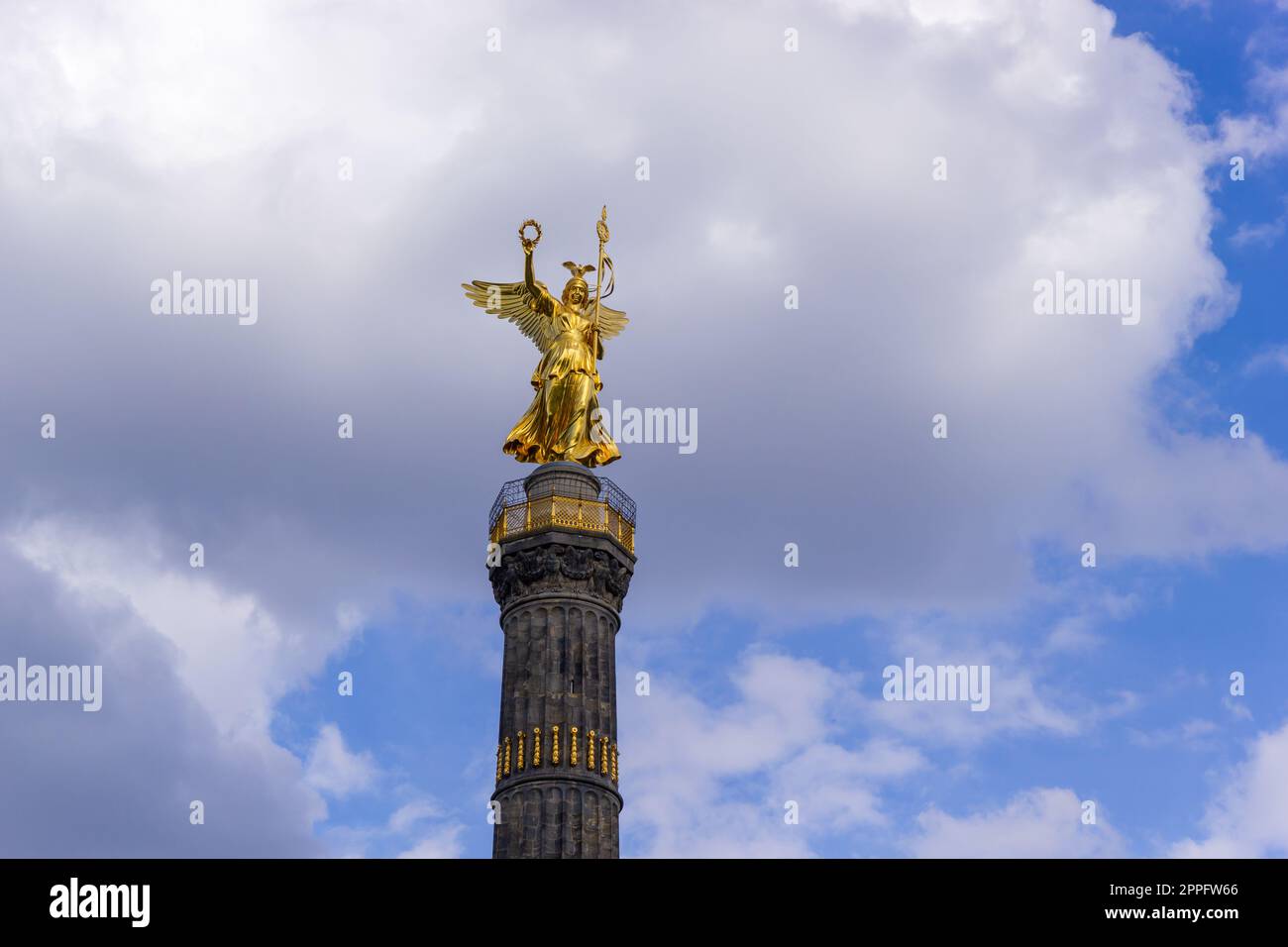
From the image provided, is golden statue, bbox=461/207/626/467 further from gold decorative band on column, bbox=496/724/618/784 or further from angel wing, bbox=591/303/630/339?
gold decorative band on column, bbox=496/724/618/784

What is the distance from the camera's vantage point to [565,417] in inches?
2601

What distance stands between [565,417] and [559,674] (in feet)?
32.8

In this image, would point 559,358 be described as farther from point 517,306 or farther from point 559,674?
point 559,674

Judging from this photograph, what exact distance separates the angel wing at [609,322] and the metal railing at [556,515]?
22.7ft

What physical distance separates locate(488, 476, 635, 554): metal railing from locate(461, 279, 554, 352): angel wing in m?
6.33

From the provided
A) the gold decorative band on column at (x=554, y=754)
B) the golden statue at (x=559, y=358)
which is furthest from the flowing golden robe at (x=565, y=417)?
the gold decorative band on column at (x=554, y=754)

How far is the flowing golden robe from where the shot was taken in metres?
65.8

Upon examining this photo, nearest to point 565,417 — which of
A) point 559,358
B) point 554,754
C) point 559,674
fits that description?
point 559,358

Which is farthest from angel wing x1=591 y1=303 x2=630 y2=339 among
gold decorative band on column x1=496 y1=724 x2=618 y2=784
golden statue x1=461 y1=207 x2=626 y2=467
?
gold decorative band on column x1=496 y1=724 x2=618 y2=784

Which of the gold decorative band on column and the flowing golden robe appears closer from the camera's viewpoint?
the gold decorative band on column

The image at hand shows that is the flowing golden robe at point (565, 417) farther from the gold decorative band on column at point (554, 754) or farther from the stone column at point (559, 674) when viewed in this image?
the gold decorative band on column at point (554, 754)
